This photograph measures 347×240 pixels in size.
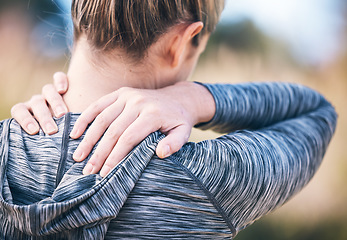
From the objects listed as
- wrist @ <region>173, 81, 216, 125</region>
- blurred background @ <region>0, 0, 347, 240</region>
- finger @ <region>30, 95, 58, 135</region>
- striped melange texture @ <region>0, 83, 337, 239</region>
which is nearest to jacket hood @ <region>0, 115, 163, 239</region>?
striped melange texture @ <region>0, 83, 337, 239</region>

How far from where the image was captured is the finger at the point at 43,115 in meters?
0.70

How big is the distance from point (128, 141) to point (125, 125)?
0.12 ft

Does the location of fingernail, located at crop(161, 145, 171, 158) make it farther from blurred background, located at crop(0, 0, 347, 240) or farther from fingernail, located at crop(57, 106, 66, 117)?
blurred background, located at crop(0, 0, 347, 240)

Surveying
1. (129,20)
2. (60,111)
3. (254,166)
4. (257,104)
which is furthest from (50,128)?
(257,104)

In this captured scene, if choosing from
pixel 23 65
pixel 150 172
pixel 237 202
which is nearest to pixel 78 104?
pixel 150 172

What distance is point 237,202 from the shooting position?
69 centimetres

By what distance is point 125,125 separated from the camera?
0.67 meters

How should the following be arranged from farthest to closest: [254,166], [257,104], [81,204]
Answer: [257,104]
[254,166]
[81,204]

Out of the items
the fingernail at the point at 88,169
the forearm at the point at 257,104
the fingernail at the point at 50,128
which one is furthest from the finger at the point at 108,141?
the forearm at the point at 257,104

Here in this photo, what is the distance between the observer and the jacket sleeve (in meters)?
0.67

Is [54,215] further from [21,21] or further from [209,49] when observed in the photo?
[21,21]

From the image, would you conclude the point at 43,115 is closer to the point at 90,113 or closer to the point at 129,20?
the point at 90,113

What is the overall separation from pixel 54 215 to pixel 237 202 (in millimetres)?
341

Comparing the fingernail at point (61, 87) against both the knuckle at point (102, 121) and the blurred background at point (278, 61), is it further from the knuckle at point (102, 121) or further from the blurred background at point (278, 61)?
the blurred background at point (278, 61)
